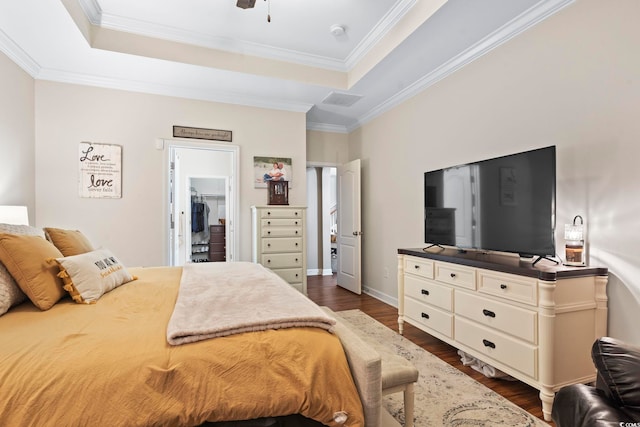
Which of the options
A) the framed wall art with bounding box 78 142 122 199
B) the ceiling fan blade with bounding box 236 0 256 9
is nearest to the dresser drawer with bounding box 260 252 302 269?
the framed wall art with bounding box 78 142 122 199

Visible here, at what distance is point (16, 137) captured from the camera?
307 cm

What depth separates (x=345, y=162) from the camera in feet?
17.8

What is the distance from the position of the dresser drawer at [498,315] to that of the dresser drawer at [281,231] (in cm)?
217

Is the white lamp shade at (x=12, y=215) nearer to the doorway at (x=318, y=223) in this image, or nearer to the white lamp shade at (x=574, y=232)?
the white lamp shade at (x=574, y=232)

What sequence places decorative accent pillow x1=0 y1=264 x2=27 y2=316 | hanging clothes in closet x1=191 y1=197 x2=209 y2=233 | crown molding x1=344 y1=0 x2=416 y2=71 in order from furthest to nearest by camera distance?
hanging clothes in closet x1=191 y1=197 x2=209 y2=233, crown molding x1=344 y1=0 x2=416 y2=71, decorative accent pillow x1=0 y1=264 x2=27 y2=316

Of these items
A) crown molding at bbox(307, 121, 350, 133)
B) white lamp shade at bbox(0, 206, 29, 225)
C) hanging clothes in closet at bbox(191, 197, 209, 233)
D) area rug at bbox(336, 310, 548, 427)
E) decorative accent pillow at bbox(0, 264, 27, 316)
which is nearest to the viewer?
decorative accent pillow at bbox(0, 264, 27, 316)

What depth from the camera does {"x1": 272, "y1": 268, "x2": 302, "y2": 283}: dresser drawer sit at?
13.3ft

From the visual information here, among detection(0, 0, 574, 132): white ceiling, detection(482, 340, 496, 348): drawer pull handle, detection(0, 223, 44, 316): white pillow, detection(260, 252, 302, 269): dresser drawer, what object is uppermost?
detection(0, 0, 574, 132): white ceiling

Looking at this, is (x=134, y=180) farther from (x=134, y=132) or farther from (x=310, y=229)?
(x=310, y=229)

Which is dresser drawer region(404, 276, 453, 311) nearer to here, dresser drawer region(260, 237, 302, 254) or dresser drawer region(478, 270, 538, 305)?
dresser drawer region(478, 270, 538, 305)

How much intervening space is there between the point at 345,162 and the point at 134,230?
3.30m

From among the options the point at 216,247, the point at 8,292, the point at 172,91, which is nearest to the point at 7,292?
the point at 8,292

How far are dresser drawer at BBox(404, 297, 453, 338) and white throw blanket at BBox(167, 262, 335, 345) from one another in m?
1.49

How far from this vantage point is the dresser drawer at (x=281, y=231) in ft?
13.1
